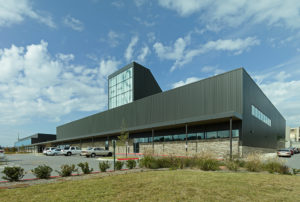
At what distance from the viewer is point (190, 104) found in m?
28.6

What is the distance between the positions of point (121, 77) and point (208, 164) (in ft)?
149

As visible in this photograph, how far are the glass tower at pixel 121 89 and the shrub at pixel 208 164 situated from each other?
125ft

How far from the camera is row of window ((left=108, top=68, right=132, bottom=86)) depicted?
51522 mm

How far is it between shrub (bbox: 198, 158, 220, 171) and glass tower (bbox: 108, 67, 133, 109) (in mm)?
38083

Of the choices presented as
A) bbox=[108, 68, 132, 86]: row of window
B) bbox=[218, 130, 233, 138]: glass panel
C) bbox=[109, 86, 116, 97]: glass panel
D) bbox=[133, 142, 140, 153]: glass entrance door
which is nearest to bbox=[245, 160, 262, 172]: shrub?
bbox=[218, 130, 233, 138]: glass panel

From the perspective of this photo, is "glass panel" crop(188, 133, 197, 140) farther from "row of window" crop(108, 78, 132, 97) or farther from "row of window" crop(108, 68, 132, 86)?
"row of window" crop(108, 68, 132, 86)

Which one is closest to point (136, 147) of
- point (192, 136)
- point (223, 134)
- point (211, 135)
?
point (192, 136)

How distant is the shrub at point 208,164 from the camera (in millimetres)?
11961

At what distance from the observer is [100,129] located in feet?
→ 168

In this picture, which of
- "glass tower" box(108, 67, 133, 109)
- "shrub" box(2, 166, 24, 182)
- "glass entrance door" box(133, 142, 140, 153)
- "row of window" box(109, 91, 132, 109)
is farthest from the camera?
"glass tower" box(108, 67, 133, 109)

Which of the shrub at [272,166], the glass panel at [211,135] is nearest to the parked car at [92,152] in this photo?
the glass panel at [211,135]

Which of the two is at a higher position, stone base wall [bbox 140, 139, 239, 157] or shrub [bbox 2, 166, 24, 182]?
shrub [bbox 2, 166, 24, 182]

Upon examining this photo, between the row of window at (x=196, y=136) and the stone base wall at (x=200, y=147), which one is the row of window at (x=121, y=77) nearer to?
the row of window at (x=196, y=136)

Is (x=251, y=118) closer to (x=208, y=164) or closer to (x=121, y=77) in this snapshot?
(x=208, y=164)
